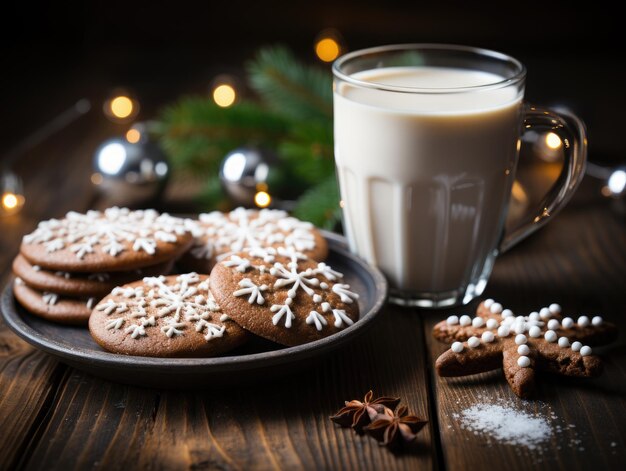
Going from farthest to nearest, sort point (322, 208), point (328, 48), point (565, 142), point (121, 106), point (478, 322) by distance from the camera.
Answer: point (328, 48) < point (121, 106) < point (322, 208) < point (565, 142) < point (478, 322)

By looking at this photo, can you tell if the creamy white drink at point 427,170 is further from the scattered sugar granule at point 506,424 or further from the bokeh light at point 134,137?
the bokeh light at point 134,137

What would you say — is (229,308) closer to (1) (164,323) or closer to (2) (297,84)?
(1) (164,323)

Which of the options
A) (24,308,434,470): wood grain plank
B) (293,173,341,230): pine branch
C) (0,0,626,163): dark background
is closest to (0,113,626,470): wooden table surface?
(24,308,434,470): wood grain plank

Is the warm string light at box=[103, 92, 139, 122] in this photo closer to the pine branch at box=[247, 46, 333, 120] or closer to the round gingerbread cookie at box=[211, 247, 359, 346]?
the pine branch at box=[247, 46, 333, 120]

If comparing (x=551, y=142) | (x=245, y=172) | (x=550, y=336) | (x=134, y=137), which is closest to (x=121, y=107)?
(x=134, y=137)

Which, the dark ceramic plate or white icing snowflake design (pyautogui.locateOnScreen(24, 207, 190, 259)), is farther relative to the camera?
white icing snowflake design (pyautogui.locateOnScreen(24, 207, 190, 259))

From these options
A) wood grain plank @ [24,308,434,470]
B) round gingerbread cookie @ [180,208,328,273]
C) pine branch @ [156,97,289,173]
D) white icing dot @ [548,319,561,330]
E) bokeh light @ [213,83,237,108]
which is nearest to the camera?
wood grain plank @ [24,308,434,470]
